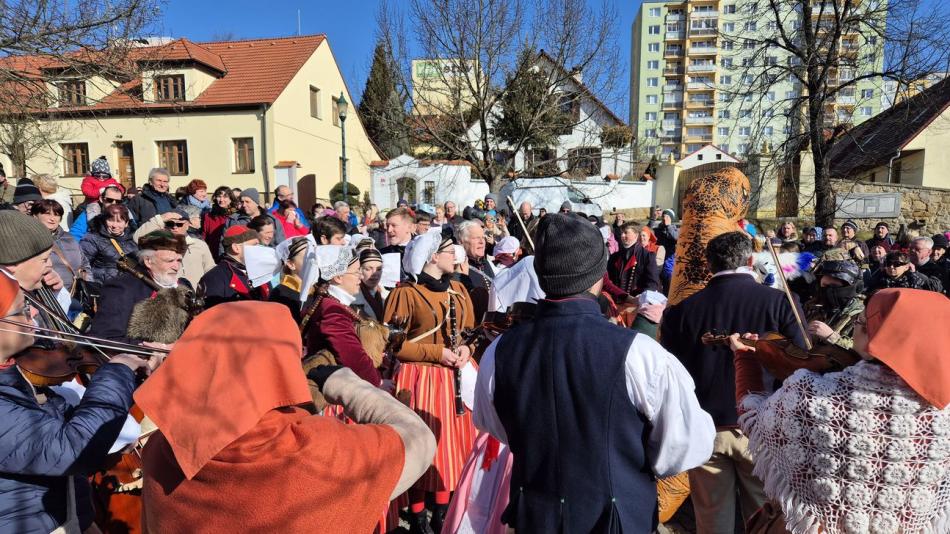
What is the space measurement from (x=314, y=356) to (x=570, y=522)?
5.22ft

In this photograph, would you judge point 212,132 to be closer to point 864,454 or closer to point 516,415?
point 516,415

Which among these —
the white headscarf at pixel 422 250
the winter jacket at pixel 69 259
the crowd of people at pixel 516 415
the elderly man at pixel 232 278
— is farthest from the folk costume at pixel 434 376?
the winter jacket at pixel 69 259

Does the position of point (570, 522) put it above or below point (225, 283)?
below

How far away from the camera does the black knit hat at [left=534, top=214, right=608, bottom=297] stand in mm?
1984

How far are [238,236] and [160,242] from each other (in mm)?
1107

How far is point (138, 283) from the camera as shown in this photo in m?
3.70

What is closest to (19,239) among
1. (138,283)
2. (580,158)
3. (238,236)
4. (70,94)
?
(138,283)

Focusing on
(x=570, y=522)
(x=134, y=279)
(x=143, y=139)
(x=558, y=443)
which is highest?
(x=143, y=139)

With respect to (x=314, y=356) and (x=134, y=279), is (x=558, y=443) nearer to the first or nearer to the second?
(x=314, y=356)

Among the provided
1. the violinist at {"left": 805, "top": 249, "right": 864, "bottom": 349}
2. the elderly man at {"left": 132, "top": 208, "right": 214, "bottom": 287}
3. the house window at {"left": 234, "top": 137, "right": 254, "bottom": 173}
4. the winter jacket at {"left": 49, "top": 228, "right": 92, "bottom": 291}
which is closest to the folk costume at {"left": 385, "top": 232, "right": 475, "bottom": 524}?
the violinist at {"left": 805, "top": 249, "right": 864, "bottom": 349}

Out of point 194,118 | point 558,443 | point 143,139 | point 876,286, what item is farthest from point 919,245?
point 143,139

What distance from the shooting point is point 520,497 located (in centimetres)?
202

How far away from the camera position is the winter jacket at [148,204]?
7238 mm

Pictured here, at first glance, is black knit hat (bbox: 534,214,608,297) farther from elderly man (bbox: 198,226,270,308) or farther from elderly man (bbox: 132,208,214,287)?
elderly man (bbox: 132,208,214,287)
